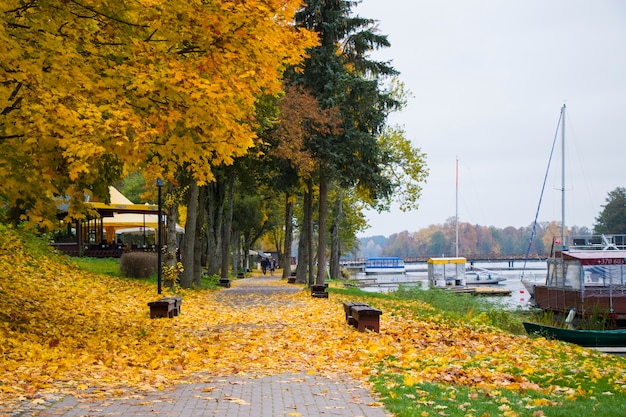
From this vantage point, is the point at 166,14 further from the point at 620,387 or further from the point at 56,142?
the point at 620,387

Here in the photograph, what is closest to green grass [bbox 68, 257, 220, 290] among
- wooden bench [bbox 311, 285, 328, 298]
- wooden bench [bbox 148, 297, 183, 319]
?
wooden bench [bbox 311, 285, 328, 298]

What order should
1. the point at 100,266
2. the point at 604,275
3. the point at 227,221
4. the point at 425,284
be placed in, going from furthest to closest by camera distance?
1. the point at 425,284
2. the point at 227,221
3. the point at 604,275
4. the point at 100,266

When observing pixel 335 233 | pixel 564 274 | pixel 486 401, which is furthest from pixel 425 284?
pixel 486 401

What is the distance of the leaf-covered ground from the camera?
28.6ft

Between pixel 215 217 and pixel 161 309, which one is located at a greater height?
pixel 215 217

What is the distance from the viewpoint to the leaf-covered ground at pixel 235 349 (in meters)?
8.72

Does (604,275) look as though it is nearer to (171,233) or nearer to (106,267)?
(171,233)

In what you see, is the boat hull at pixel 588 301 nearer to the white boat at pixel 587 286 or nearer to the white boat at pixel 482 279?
the white boat at pixel 587 286

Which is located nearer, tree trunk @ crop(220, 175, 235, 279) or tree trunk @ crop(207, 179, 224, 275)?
tree trunk @ crop(220, 175, 235, 279)

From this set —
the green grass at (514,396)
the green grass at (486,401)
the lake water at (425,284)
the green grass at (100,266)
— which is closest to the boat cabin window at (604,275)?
the lake water at (425,284)

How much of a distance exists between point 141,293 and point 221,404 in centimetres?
1651

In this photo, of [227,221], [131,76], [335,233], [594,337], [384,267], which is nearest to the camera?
[131,76]

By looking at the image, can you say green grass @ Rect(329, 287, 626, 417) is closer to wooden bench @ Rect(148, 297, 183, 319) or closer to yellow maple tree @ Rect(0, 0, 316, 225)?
yellow maple tree @ Rect(0, 0, 316, 225)

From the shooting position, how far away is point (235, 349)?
11875 millimetres
